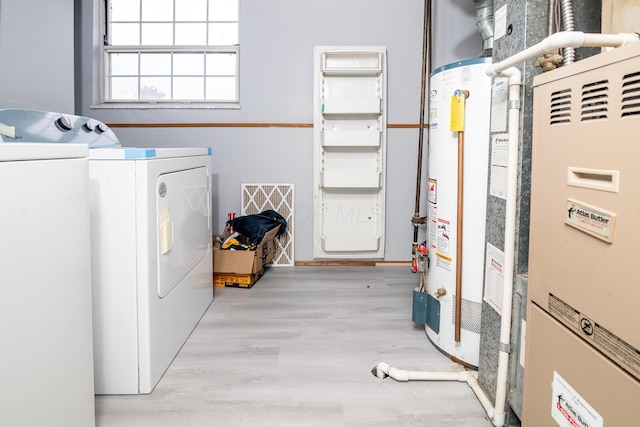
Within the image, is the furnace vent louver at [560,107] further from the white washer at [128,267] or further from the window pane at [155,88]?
the window pane at [155,88]

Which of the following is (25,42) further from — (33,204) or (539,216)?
(539,216)

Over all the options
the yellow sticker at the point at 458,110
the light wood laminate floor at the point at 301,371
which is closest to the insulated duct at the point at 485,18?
the yellow sticker at the point at 458,110

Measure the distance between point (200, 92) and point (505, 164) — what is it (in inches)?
114

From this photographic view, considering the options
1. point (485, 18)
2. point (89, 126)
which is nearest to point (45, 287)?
point (89, 126)

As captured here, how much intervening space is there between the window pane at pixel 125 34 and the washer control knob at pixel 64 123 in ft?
7.49

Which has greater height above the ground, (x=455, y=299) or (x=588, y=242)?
(x=588, y=242)

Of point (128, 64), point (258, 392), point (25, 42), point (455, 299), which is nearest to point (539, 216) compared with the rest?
point (455, 299)

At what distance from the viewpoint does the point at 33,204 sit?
1090 mm

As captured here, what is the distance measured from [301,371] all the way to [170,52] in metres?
2.91

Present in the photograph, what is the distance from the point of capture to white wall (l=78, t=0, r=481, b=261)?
3.64m

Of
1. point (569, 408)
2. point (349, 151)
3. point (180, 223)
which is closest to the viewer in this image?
point (569, 408)

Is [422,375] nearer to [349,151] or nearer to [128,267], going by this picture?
[128,267]

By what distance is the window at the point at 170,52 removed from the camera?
12.7 feet

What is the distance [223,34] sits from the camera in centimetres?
389
